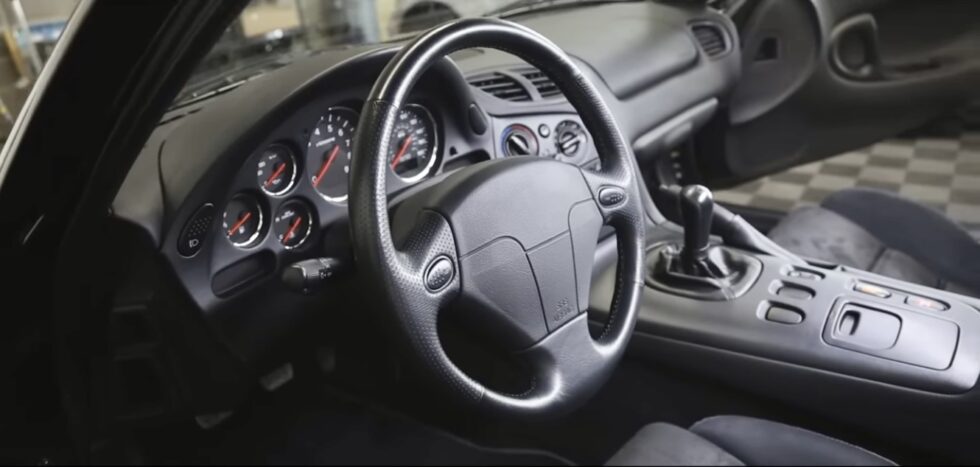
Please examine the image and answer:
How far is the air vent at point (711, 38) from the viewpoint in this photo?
2248mm

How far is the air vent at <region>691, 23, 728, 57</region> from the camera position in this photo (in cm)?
225

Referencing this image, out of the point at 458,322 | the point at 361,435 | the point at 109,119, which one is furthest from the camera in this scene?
the point at 361,435

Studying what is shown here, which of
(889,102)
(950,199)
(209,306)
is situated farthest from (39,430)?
(889,102)

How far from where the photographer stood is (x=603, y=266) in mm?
1513

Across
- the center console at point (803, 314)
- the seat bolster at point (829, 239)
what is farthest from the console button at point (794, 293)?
the seat bolster at point (829, 239)

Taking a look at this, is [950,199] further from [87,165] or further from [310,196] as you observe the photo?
[87,165]

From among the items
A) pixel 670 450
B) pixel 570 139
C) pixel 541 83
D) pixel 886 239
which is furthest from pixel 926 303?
pixel 541 83

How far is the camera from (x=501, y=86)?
62.7 inches

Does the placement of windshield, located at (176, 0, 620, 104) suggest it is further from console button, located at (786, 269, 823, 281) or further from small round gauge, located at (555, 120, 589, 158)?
console button, located at (786, 269, 823, 281)

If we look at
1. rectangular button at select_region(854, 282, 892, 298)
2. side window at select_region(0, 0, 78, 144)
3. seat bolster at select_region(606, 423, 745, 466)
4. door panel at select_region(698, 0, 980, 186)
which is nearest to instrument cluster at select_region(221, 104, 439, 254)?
side window at select_region(0, 0, 78, 144)

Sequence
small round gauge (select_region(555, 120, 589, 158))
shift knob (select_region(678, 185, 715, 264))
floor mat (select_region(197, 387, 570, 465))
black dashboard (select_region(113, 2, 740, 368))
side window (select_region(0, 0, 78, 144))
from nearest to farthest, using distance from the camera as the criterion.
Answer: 1. side window (select_region(0, 0, 78, 144))
2. black dashboard (select_region(113, 2, 740, 368))
3. shift knob (select_region(678, 185, 715, 264))
4. small round gauge (select_region(555, 120, 589, 158))
5. floor mat (select_region(197, 387, 570, 465))

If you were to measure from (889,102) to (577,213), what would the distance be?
1.31 m

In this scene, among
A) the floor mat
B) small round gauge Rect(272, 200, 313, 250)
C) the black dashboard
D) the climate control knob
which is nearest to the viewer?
the black dashboard

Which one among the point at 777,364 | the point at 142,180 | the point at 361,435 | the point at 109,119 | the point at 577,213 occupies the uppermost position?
the point at 109,119
